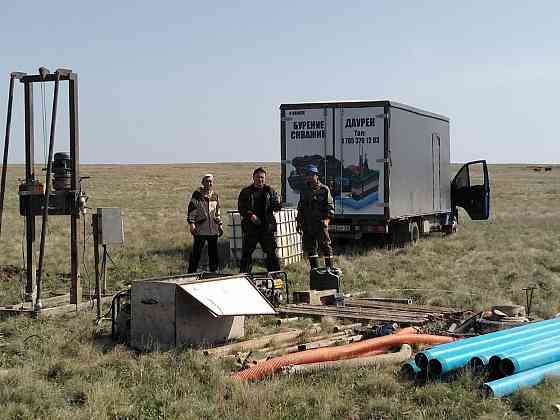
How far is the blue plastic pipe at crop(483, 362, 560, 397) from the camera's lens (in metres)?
6.20

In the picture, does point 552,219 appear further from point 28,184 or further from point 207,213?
point 28,184

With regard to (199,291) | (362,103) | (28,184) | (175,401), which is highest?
(362,103)

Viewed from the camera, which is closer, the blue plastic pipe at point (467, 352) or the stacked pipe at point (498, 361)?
the stacked pipe at point (498, 361)

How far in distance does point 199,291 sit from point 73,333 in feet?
5.87

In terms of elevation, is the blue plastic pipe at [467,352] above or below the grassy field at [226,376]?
above

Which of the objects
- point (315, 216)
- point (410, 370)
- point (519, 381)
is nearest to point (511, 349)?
point (519, 381)

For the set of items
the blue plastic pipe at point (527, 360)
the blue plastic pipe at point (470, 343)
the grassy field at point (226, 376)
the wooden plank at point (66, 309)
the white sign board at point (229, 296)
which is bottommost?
the grassy field at point (226, 376)

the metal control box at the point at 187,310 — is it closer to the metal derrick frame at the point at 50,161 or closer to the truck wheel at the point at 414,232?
the metal derrick frame at the point at 50,161

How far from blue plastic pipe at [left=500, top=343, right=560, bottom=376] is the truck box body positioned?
31.7ft

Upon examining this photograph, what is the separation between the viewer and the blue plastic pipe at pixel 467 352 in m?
6.67

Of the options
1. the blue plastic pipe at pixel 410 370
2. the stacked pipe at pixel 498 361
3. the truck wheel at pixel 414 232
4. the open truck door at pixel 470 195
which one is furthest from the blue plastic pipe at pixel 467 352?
the open truck door at pixel 470 195

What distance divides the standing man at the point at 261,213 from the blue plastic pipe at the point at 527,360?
19.3 ft

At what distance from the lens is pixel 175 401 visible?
6.23 metres

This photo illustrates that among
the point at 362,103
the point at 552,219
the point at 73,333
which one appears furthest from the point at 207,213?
the point at 552,219
